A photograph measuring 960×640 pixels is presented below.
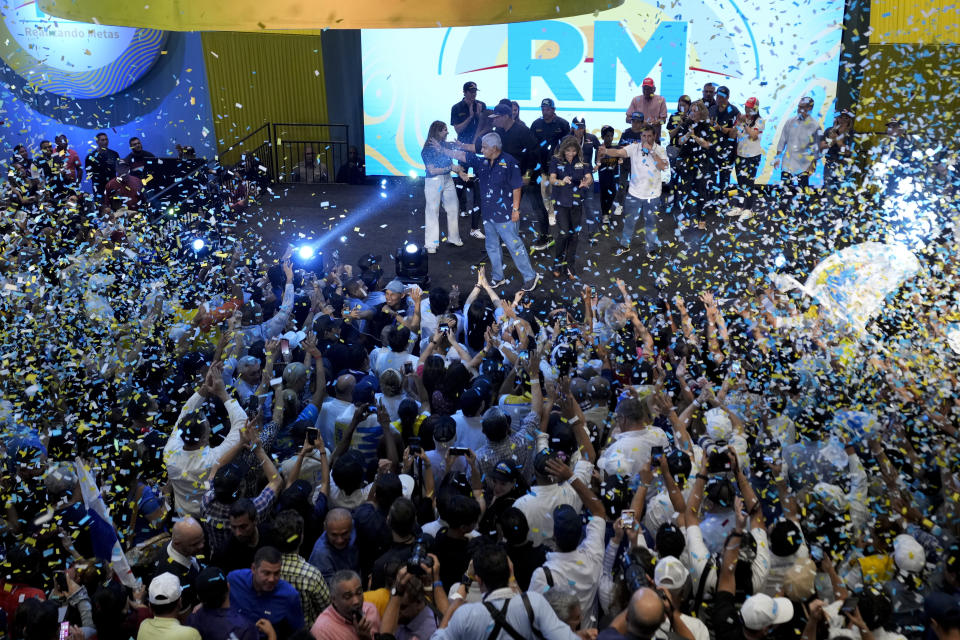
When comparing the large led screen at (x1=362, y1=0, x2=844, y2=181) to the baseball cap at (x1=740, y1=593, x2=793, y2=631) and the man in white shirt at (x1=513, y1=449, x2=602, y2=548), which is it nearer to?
the man in white shirt at (x1=513, y1=449, x2=602, y2=548)

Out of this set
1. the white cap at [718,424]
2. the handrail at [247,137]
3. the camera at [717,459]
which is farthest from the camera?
the handrail at [247,137]

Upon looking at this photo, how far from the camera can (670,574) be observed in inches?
141

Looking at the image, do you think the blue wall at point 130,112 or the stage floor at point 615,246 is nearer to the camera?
the stage floor at point 615,246

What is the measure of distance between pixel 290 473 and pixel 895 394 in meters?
3.90

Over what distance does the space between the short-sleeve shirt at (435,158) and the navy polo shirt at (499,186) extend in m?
0.74

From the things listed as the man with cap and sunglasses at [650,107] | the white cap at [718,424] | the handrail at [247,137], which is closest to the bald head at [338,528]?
the white cap at [718,424]

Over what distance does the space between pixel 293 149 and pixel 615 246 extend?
7.88 metres

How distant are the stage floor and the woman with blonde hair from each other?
14.8 inches

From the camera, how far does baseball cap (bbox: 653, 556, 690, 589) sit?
3.56 meters

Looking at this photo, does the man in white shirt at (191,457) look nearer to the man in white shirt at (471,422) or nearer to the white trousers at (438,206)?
the man in white shirt at (471,422)

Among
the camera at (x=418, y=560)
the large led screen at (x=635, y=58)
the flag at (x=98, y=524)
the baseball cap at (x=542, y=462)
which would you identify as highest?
the large led screen at (x=635, y=58)

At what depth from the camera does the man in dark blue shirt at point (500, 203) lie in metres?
8.91

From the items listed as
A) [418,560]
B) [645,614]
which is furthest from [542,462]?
[645,614]

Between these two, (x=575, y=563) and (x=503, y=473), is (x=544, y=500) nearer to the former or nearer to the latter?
(x=503, y=473)
